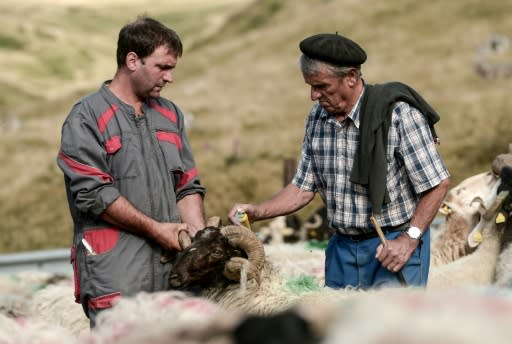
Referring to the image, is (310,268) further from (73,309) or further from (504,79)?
(504,79)

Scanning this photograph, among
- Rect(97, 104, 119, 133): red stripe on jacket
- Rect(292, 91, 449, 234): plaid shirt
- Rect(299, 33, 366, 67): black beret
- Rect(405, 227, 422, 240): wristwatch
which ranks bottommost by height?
Rect(405, 227, 422, 240): wristwatch

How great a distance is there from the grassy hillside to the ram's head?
1137 centimetres

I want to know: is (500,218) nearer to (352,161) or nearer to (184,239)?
(352,161)

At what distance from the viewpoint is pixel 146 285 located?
14.6 feet

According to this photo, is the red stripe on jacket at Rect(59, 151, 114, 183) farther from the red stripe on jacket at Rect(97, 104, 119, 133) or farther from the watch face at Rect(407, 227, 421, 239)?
the watch face at Rect(407, 227, 421, 239)

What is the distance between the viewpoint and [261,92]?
128 feet

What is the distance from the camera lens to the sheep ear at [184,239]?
4426 mm

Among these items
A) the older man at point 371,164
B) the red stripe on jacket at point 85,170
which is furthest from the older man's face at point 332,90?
the red stripe on jacket at point 85,170

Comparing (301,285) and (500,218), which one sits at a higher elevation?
(500,218)

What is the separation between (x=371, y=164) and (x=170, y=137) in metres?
1.10

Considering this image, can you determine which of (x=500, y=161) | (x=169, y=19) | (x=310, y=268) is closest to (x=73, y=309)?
(x=310, y=268)

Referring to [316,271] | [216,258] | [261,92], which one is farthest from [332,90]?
[261,92]

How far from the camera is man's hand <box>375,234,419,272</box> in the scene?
180 inches

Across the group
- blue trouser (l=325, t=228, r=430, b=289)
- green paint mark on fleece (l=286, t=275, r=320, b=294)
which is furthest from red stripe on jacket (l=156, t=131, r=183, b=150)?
blue trouser (l=325, t=228, r=430, b=289)
